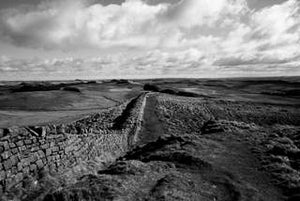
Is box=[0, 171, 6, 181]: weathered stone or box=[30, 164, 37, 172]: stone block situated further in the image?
box=[30, 164, 37, 172]: stone block

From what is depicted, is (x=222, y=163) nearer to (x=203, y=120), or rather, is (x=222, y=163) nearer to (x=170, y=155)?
(x=170, y=155)

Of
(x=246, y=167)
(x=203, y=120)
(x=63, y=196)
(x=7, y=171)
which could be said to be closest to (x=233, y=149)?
(x=246, y=167)

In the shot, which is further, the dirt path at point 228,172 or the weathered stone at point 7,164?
the dirt path at point 228,172

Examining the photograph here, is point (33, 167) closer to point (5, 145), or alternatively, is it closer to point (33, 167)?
point (33, 167)

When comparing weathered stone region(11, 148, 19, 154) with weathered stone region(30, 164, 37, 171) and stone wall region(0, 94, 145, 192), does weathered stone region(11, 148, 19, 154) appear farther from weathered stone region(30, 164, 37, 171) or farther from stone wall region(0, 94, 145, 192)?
weathered stone region(30, 164, 37, 171)

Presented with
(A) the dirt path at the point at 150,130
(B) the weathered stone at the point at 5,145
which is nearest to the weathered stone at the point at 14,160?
(B) the weathered stone at the point at 5,145

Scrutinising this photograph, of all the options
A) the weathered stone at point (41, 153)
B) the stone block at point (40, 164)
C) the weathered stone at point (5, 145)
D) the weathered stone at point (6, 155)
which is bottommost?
the stone block at point (40, 164)

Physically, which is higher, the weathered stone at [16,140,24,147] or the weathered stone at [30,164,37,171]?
the weathered stone at [16,140,24,147]

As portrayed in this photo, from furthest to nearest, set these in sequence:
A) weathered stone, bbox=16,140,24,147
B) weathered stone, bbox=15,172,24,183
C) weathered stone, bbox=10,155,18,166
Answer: weathered stone, bbox=16,140,24,147 → weathered stone, bbox=15,172,24,183 → weathered stone, bbox=10,155,18,166

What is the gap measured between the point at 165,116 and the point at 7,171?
81.5ft

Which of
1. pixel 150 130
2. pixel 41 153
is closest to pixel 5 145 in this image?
pixel 41 153

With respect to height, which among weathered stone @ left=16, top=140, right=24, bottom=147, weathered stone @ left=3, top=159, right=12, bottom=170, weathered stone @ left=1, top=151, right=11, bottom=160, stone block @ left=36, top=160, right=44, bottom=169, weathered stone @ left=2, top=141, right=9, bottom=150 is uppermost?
weathered stone @ left=2, top=141, right=9, bottom=150

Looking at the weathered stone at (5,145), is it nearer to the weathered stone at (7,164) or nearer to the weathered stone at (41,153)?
the weathered stone at (7,164)

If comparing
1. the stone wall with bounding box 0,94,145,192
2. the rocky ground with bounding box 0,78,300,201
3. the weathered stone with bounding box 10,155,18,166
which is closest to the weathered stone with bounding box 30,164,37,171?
the stone wall with bounding box 0,94,145,192
